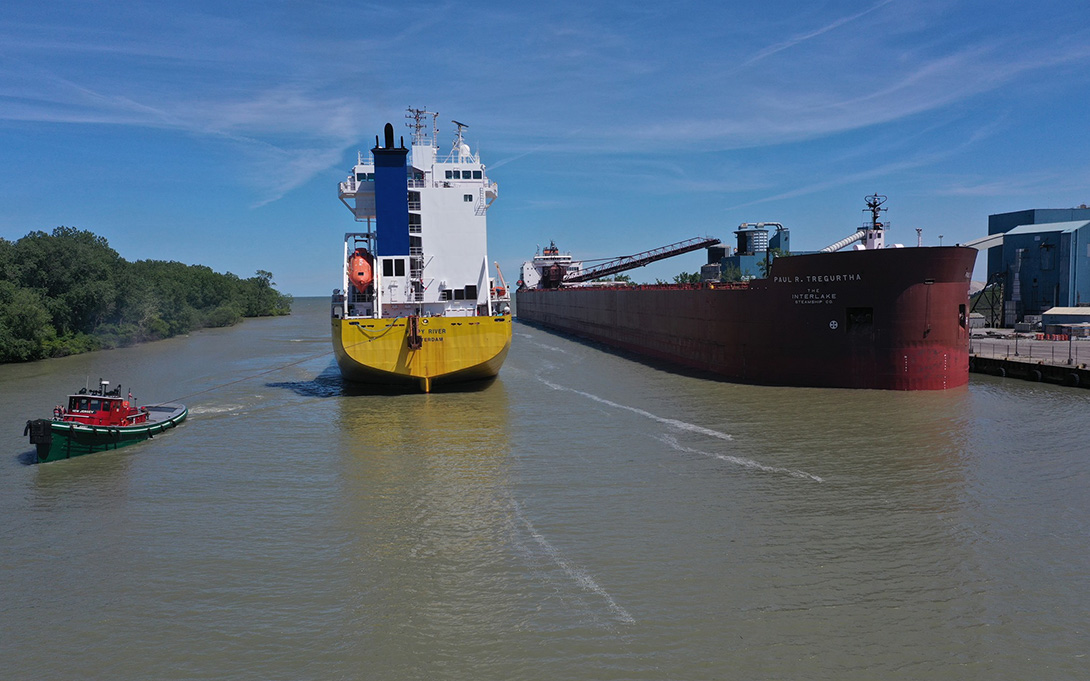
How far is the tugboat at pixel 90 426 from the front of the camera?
40.5ft

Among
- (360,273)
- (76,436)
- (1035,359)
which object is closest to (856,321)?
(1035,359)

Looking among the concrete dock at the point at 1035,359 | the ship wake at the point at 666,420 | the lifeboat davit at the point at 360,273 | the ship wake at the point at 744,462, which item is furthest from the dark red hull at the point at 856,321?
the lifeboat davit at the point at 360,273

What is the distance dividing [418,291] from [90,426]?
8.98m

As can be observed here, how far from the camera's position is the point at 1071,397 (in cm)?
1762

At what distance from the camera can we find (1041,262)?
115 feet

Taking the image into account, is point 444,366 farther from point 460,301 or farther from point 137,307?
point 137,307

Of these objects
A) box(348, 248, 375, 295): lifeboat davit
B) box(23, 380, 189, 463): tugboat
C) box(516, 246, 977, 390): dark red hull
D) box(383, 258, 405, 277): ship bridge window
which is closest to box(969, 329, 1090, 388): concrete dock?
box(516, 246, 977, 390): dark red hull

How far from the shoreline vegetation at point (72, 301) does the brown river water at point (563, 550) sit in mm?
18281

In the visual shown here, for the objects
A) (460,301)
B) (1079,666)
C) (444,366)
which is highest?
(460,301)

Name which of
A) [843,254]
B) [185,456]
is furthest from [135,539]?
[843,254]

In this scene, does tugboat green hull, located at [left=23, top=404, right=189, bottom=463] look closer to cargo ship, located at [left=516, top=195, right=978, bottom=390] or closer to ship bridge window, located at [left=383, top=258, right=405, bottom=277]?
ship bridge window, located at [left=383, top=258, right=405, bottom=277]

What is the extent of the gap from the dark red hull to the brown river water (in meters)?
2.62

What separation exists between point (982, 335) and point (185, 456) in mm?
33189

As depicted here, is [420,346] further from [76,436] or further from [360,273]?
[76,436]
